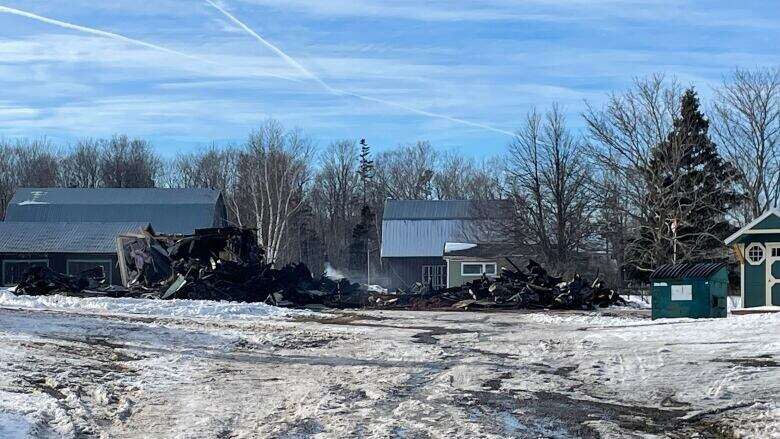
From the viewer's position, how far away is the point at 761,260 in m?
26.4

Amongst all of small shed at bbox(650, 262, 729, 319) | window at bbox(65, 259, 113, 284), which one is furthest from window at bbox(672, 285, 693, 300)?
window at bbox(65, 259, 113, 284)

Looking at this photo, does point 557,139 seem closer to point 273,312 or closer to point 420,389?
point 273,312

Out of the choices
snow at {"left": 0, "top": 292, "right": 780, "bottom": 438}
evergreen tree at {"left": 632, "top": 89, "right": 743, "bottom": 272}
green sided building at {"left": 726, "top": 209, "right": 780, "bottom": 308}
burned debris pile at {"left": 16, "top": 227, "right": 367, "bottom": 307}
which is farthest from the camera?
evergreen tree at {"left": 632, "top": 89, "right": 743, "bottom": 272}

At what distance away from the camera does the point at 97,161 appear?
92625 mm

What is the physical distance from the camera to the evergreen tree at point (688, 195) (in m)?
41.9

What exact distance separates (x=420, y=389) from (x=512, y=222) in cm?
3700

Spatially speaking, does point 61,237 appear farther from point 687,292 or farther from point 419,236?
point 687,292

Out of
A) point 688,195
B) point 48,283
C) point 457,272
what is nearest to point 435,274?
point 457,272

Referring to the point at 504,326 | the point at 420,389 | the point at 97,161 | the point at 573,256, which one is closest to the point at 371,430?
the point at 420,389

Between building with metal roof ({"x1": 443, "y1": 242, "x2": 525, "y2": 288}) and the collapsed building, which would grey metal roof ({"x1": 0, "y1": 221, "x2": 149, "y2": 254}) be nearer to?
the collapsed building

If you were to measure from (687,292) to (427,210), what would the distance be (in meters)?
40.1

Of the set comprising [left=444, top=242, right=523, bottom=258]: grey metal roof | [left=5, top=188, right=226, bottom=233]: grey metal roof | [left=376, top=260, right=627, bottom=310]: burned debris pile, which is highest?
[left=5, top=188, right=226, bottom=233]: grey metal roof

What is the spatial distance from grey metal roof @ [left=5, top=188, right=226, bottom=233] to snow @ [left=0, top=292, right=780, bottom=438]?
144 feet

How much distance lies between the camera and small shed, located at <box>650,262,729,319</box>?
22.7 metres
